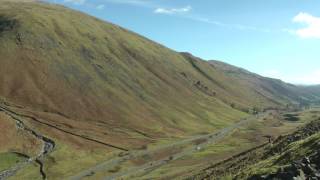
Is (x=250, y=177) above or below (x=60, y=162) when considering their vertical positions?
above

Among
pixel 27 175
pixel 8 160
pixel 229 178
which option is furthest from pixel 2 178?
pixel 229 178

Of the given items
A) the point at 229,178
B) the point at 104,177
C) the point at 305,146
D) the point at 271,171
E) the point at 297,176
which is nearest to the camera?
the point at 297,176

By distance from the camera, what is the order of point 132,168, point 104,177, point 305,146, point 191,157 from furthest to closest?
point 191,157, point 132,168, point 104,177, point 305,146

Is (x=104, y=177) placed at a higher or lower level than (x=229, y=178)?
lower

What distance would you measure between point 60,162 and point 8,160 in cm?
2118

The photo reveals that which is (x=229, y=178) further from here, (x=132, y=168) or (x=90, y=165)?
(x=90, y=165)

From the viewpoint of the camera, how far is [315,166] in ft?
127

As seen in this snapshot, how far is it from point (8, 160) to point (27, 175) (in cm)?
2805

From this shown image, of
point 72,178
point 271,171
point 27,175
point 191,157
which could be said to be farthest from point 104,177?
point 271,171

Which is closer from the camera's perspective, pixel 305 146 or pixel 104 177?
pixel 305 146

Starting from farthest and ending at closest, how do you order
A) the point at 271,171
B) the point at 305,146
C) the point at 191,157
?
the point at 191,157 → the point at 305,146 → the point at 271,171

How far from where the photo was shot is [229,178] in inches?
2125

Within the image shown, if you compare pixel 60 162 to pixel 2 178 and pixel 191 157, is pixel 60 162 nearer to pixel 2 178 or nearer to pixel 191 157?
pixel 2 178

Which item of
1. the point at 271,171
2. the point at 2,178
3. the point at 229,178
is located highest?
the point at 271,171
